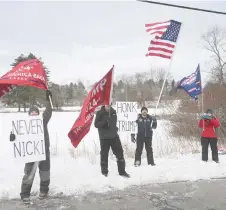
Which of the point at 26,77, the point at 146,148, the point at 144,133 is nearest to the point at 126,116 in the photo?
the point at 144,133

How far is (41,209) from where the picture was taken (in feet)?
18.7

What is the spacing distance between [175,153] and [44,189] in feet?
18.8

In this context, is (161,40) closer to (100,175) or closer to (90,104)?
(90,104)

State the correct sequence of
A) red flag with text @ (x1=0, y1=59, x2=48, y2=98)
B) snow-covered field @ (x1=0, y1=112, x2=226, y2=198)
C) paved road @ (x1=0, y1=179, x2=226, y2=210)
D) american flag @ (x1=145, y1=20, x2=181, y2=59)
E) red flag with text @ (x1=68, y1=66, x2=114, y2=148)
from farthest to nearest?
american flag @ (x1=145, y1=20, x2=181, y2=59), red flag with text @ (x1=68, y1=66, x2=114, y2=148), snow-covered field @ (x1=0, y1=112, x2=226, y2=198), red flag with text @ (x1=0, y1=59, x2=48, y2=98), paved road @ (x1=0, y1=179, x2=226, y2=210)

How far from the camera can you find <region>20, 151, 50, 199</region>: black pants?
6.20m

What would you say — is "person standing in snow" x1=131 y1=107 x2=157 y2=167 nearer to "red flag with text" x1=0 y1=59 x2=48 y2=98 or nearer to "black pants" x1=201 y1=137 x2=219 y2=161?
"black pants" x1=201 y1=137 x2=219 y2=161

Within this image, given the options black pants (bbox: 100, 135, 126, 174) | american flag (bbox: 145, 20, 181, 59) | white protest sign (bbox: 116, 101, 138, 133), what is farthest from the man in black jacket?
american flag (bbox: 145, 20, 181, 59)

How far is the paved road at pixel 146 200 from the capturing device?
18.9ft

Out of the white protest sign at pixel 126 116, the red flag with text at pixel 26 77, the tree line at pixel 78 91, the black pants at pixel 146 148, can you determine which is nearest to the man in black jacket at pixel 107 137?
the black pants at pixel 146 148

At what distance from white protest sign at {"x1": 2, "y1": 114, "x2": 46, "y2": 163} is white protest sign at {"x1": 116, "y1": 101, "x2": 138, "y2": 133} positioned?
3222 mm

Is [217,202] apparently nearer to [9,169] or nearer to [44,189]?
[44,189]

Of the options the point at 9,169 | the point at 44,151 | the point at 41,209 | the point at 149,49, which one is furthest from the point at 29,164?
A: the point at 149,49

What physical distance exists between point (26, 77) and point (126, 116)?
11.5 feet

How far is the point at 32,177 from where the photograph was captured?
6328mm
